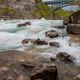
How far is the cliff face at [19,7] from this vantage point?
53713 mm

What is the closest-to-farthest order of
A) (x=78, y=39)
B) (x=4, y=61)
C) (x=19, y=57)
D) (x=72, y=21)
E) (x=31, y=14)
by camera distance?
(x=4, y=61)
(x=19, y=57)
(x=78, y=39)
(x=72, y=21)
(x=31, y=14)

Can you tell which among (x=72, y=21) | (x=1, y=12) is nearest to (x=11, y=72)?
(x=72, y=21)

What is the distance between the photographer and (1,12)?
52469 millimetres

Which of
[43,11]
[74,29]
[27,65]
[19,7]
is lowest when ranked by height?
[43,11]

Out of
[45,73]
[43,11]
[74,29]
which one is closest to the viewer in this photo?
[45,73]

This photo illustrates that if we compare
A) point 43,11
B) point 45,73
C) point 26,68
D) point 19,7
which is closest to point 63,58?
point 26,68

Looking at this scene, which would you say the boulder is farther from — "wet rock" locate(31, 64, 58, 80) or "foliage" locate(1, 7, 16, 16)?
"foliage" locate(1, 7, 16, 16)

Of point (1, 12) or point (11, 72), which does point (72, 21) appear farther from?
point (1, 12)

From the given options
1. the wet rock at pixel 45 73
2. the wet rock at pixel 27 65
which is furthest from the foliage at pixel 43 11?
the wet rock at pixel 45 73

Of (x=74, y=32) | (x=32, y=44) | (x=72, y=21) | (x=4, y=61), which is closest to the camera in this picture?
(x=4, y=61)

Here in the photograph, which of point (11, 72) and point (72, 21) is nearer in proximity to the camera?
point (11, 72)

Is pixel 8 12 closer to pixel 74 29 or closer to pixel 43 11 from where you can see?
pixel 43 11

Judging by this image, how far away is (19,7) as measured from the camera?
5991cm

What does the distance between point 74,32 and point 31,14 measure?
1660 inches
